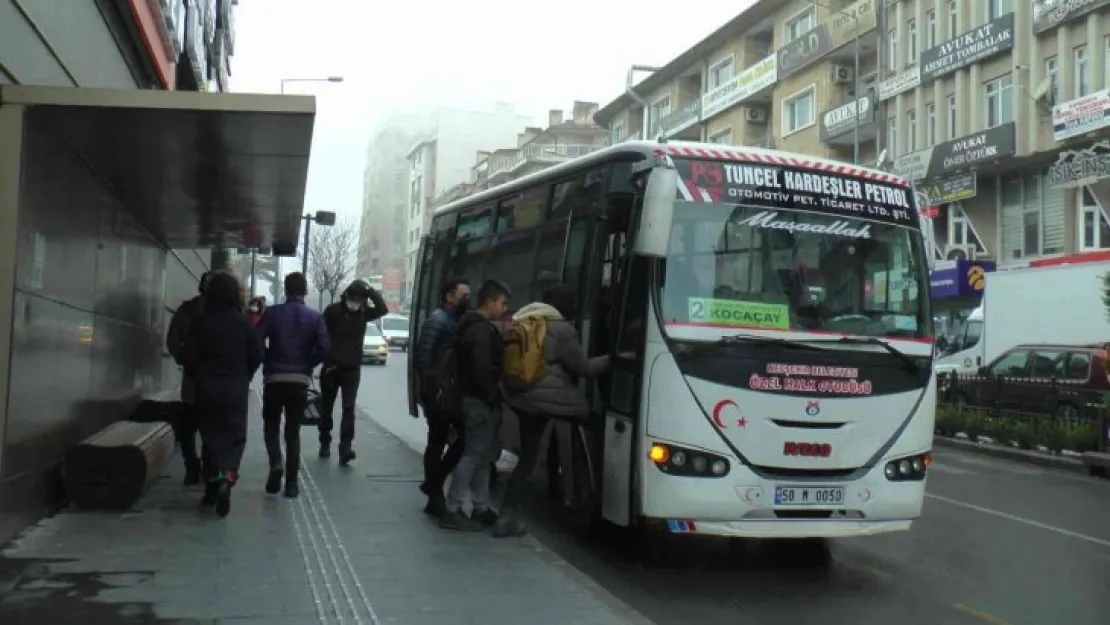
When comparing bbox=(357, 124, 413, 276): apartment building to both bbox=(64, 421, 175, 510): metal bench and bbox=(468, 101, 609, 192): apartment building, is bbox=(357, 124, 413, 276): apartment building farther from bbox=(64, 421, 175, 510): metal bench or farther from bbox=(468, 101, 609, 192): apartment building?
bbox=(64, 421, 175, 510): metal bench

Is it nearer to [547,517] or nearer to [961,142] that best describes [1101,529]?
[547,517]

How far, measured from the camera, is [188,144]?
7812 mm

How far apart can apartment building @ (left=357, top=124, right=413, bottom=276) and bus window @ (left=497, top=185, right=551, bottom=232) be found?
106 m

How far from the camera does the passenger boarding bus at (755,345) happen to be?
6.47 metres

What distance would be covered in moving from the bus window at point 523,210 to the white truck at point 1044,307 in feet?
45.1

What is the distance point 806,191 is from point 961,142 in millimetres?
26056

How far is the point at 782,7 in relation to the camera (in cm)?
4056

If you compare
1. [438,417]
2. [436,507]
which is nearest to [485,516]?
[436,507]

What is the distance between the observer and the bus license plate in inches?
258

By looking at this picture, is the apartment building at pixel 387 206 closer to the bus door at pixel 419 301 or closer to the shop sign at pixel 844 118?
the shop sign at pixel 844 118

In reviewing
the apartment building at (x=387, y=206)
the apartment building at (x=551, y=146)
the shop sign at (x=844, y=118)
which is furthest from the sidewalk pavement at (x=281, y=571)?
the apartment building at (x=387, y=206)

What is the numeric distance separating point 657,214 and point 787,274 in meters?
1.08

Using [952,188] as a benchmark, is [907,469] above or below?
below

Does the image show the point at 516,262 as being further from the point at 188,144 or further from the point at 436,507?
the point at 188,144
